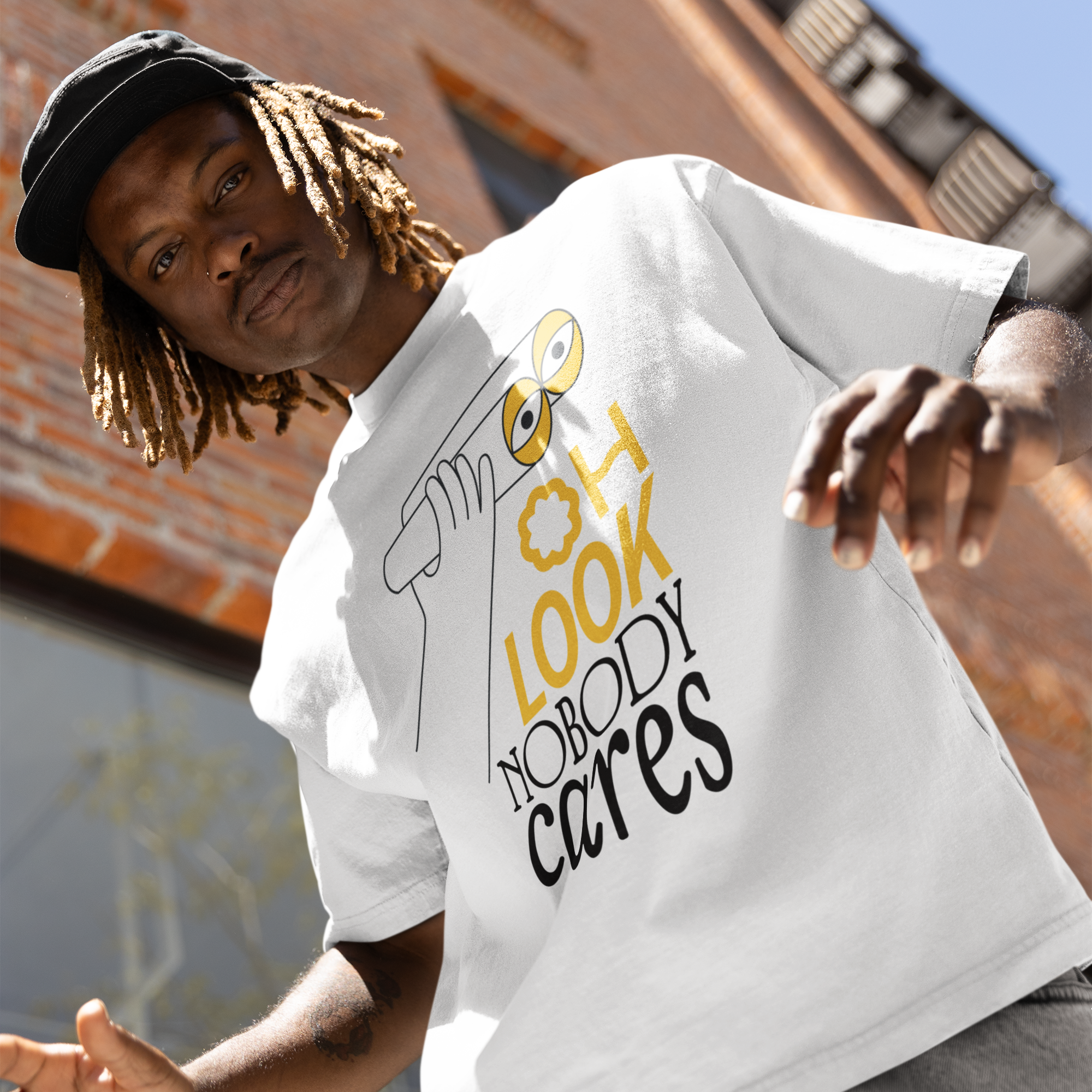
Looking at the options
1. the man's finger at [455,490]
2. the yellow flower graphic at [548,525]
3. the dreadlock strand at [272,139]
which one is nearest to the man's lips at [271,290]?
the dreadlock strand at [272,139]

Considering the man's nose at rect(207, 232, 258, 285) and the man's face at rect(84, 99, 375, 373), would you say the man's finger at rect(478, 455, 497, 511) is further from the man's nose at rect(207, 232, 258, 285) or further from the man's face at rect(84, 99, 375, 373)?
the man's nose at rect(207, 232, 258, 285)

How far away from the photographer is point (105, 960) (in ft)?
6.64

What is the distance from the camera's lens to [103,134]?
5.01 ft

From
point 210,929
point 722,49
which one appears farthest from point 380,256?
point 722,49

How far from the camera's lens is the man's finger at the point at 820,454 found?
30.6 inches

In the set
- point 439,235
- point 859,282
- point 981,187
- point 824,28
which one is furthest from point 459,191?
point 824,28

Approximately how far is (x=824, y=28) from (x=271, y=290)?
28.5 ft

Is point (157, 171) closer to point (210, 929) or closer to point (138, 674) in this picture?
point (138, 674)

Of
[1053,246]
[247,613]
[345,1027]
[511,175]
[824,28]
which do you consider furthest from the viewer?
[824,28]

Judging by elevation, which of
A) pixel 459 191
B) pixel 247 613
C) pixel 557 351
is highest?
pixel 557 351

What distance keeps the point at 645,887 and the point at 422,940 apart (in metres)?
0.60

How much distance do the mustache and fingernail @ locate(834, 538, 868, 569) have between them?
3.27 ft

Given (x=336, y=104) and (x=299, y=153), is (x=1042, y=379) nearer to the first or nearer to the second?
(x=299, y=153)

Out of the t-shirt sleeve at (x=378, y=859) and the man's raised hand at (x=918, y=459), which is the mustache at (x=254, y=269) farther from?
the man's raised hand at (x=918, y=459)
